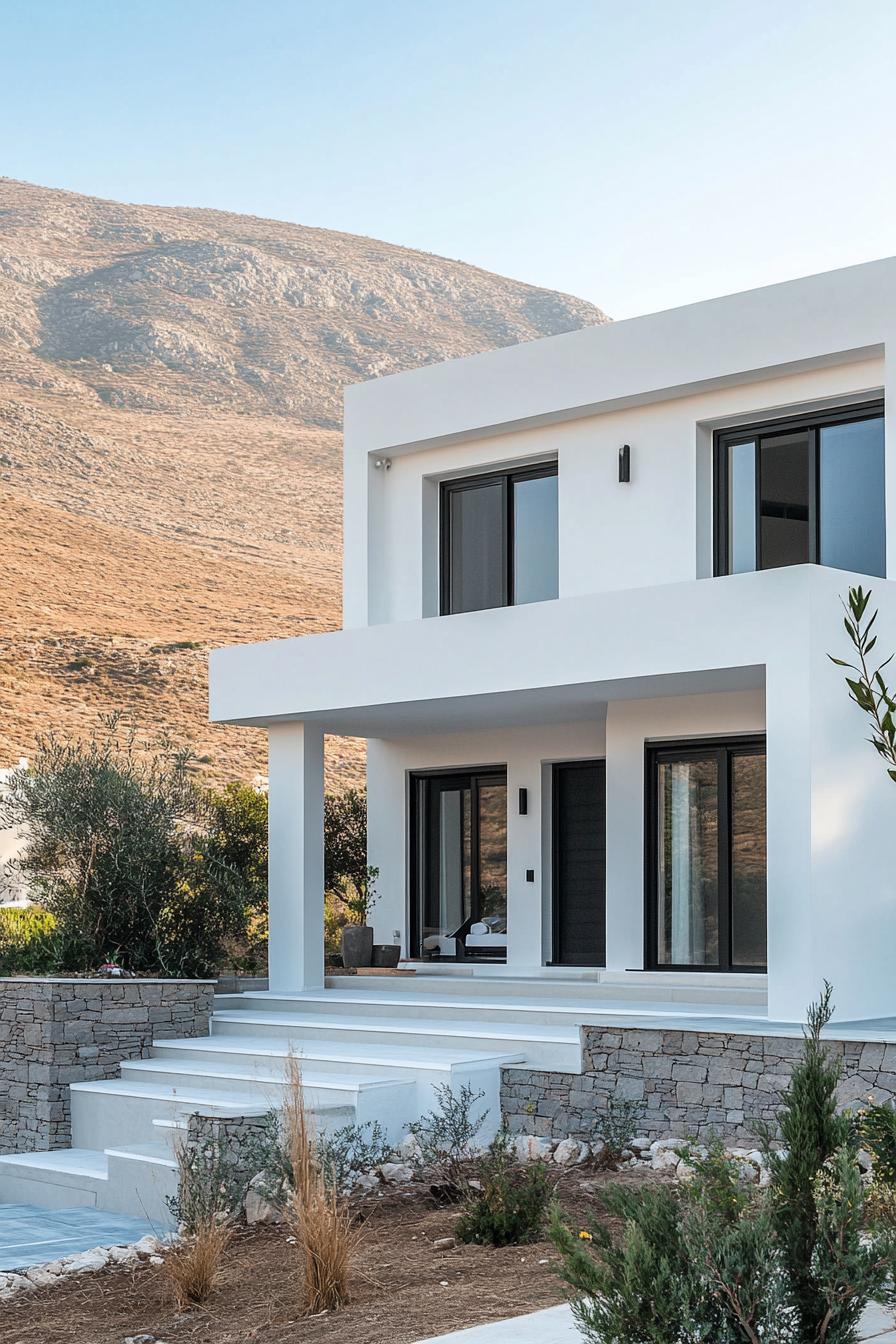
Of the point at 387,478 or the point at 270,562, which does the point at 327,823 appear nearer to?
the point at 387,478

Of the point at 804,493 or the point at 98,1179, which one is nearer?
the point at 98,1179

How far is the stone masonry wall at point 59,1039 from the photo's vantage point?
12531mm

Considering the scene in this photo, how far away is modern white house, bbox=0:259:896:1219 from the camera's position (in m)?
11.1

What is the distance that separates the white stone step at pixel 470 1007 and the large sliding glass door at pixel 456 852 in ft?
9.19

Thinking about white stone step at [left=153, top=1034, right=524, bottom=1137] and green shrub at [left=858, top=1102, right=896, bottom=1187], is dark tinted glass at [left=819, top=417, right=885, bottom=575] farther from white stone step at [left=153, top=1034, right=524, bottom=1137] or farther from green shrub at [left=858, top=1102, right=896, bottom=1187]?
green shrub at [left=858, top=1102, right=896, bottom=1187]

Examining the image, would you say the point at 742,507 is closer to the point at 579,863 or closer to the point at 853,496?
the point at 853,496

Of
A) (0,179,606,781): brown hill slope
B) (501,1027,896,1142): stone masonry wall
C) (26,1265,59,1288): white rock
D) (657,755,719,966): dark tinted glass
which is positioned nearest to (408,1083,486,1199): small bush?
(501,1027,896,1142): stone masonry wall

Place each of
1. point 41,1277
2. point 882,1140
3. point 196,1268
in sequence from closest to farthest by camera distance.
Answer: point 882,1140
point 196,1268
point 41,1277

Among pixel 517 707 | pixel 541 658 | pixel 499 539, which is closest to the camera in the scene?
pixel 541 658

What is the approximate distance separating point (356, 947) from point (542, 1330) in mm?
10711

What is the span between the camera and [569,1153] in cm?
1026

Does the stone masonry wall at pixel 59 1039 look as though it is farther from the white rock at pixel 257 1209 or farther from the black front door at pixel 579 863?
the black front door at pixel 579 863

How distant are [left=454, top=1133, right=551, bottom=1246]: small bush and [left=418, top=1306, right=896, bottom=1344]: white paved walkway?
168 centimetres

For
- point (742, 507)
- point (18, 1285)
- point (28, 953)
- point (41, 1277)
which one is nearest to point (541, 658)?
point (742, 507)
